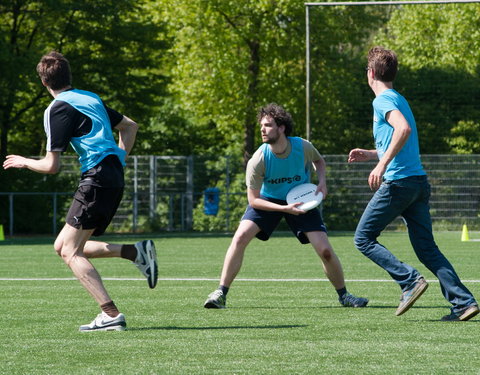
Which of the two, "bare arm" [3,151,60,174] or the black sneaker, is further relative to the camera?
the black sneaker

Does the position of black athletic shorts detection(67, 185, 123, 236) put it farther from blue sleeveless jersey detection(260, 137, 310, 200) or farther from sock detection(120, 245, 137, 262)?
blue sleeveless jersey detection(260, 137, 310, 200)

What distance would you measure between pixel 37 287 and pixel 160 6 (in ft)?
108

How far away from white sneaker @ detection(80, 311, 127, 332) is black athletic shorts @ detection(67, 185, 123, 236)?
652 mm

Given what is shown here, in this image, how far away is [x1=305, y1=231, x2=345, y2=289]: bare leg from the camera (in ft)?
30.8

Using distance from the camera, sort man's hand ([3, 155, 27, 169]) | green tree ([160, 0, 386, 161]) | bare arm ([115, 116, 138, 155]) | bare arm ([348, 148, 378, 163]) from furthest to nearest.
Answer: green tree ([160, 0, 386, 161]) < bare arm ([348, 148, 378, 163]) < bare arm ([115, 116, 138, 155]) < man's hand ([3, 155, 27, 169])

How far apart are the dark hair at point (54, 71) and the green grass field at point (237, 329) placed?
174 cm

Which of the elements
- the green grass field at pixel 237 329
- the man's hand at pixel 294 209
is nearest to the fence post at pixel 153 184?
the green grass field at pixel 237 329

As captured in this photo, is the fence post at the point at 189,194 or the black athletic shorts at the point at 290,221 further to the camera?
Answer: the fence post at the point at 189,194

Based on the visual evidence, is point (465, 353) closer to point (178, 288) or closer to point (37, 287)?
point (178, 288)

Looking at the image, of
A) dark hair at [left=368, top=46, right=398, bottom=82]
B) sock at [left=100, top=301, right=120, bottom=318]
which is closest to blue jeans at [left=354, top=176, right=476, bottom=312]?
dark hair at [left=368, top=46, right=398, bottom=82]

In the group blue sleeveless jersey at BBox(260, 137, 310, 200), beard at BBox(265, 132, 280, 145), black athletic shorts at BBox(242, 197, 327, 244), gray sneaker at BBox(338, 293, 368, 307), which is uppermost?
beard at BBox(265, 132, 280, 145)

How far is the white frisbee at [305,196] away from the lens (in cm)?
905

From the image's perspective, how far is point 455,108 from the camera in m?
33.0

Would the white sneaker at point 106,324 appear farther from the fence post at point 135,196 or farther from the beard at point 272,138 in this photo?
the fence post at point 135,196
